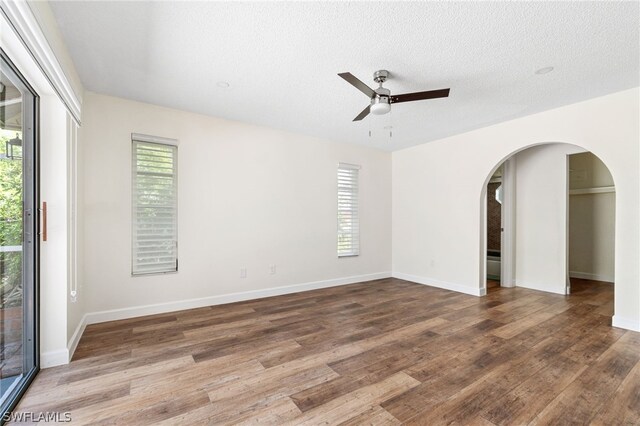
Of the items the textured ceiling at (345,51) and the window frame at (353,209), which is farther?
the window frame at (353,209)

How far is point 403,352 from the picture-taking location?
260 cm

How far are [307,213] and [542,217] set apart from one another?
398cm

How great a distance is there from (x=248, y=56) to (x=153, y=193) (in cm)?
215

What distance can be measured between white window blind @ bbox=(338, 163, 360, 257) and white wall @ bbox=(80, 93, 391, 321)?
147 mm

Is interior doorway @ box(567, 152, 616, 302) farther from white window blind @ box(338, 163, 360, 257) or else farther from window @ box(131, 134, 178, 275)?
window @ box(131, 134, 178, 275)

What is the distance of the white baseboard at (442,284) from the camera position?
178 inches

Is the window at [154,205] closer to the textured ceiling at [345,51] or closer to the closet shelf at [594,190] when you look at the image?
the textured ceiling at [345,51]

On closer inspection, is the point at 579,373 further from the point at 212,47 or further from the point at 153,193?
the point at 153,193

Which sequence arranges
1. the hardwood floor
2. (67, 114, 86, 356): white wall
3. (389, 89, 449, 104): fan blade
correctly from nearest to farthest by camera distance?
the hardwood floor < (67, 114, 86, 356): white wall < (389, 89, 449, 104): fan blade

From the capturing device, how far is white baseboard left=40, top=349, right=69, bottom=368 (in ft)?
7.53

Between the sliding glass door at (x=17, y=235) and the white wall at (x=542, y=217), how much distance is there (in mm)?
6434

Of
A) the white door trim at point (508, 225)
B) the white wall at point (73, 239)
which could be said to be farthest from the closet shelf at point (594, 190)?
the white wall at point (73, 239)

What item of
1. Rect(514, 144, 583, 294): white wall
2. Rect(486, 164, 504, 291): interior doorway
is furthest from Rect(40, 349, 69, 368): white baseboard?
Rect(514, 144, 583, 294): white wall

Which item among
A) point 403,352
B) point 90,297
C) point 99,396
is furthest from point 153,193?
point 403,352
